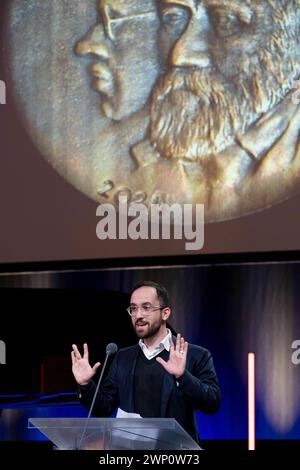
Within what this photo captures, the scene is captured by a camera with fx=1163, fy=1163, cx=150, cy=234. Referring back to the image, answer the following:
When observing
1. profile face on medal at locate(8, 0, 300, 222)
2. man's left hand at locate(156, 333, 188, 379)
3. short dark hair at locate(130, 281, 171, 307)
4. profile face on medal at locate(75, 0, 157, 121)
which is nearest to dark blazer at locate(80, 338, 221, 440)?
short dark hair at locate(130, 281, 171, 307)

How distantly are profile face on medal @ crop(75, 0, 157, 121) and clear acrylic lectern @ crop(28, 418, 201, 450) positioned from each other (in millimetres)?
2221

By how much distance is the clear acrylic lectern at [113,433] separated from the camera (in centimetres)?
475

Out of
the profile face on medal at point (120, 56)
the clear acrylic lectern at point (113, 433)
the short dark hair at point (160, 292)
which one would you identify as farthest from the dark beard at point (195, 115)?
the clear acrylic lectern at point (113, 433)

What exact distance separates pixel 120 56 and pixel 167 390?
1.98m

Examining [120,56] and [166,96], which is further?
[120,56]

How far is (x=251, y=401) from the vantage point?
5906 mm

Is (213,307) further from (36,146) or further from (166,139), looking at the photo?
(36,146)

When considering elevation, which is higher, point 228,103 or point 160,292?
point 228,103

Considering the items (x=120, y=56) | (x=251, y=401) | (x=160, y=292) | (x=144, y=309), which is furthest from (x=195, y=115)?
(x=251, y=401)

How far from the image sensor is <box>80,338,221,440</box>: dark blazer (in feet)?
18.2

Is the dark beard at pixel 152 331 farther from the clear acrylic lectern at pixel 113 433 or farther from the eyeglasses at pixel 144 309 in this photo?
the clear acrylic lectern at pixel 113 433

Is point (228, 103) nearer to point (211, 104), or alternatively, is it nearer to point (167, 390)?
point (211, 104)

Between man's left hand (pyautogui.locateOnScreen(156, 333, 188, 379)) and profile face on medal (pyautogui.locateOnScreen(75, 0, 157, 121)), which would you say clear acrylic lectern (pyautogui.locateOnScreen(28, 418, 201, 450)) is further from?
profile face on medal (pyautogui.locateOnScreen(75, 0, 157, 121))

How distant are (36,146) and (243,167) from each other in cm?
122
